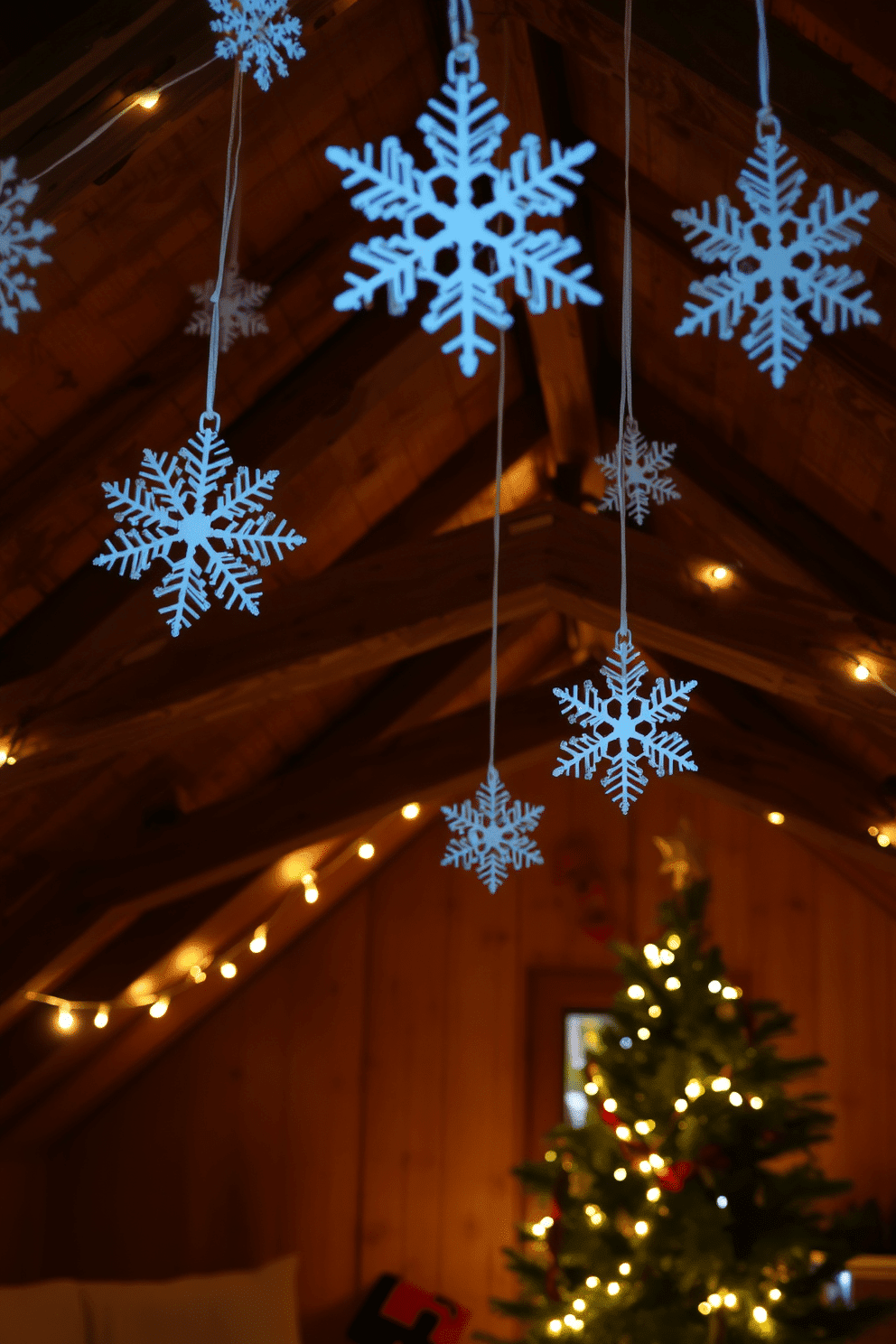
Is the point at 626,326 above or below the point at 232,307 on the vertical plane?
below

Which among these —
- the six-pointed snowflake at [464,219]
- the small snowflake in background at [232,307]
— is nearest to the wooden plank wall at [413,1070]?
the small snowflake in background at [232,307]

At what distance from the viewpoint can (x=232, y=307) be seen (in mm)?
3113

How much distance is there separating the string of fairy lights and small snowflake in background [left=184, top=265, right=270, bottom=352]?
233 centimetres

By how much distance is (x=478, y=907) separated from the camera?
267 inches

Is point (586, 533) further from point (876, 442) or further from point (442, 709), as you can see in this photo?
point (442, 709)

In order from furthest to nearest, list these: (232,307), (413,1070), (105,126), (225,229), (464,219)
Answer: (413,1070) < (232,307) < (105,126) < (225,229) < (464,219)

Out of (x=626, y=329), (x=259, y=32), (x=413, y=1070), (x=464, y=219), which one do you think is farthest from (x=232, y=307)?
(x=413, y=1070)

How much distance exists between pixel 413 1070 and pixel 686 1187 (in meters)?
2.50

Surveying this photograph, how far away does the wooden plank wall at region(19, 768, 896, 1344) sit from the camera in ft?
20.9

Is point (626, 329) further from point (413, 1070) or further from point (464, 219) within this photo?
point (413, 1070)

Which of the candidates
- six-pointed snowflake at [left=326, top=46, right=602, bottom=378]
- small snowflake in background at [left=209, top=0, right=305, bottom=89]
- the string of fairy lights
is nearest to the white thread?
small snowflake in background at [left=209, top=0, right=305, bottom=89]

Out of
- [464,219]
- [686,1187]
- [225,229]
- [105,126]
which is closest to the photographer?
[464,219]

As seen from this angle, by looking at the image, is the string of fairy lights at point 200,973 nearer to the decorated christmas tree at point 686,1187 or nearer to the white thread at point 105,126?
the decorated christmas tree at point 686,1187

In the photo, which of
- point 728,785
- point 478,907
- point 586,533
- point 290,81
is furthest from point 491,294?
point 478,907
